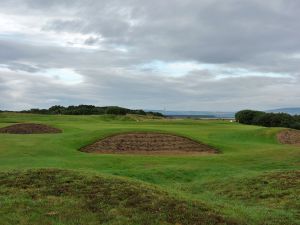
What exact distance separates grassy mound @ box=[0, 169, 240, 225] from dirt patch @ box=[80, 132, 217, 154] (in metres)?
16.4

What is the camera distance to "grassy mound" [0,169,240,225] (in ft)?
32.9

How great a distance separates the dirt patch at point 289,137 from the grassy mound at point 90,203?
29669 millimetres

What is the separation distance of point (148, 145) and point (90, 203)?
68.9 feet

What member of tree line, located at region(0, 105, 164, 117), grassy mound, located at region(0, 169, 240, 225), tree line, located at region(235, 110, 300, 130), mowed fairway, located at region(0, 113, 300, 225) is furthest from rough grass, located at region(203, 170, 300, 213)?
tree line, located at region(0, 105, 164, 117)

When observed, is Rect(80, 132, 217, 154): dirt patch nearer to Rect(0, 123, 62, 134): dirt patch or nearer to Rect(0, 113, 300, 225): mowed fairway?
Rect(0, 113, 300, 225): mowed fairway

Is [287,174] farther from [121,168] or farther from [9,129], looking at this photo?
[9,129]

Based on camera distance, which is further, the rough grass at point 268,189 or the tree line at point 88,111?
the tree line at point 88,111

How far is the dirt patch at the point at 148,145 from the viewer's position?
3052cm

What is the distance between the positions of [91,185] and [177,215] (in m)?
3.36

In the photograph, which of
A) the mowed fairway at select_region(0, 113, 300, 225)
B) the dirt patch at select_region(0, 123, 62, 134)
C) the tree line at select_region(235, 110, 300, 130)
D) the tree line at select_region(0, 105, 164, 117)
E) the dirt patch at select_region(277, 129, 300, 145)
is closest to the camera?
the mowed fairway at select_region(0, 113, 300, 225)

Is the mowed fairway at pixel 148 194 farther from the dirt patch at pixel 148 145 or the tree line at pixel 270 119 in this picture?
the tree line at pixel 270 119

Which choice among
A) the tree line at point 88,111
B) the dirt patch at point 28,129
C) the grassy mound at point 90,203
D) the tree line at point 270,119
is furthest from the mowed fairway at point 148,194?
the tree line at point 88,111

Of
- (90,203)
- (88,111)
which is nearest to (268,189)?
(90,203)

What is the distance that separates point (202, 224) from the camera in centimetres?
975
